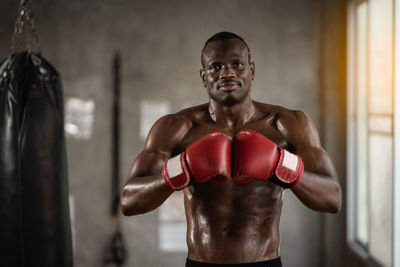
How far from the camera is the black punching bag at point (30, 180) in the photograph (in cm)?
184

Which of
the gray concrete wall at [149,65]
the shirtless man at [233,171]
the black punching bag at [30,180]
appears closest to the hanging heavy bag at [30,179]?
the black punching bag at [30,180]

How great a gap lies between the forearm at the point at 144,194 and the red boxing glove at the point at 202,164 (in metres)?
0.05

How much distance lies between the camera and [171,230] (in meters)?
3.95

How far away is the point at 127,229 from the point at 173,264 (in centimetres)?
51

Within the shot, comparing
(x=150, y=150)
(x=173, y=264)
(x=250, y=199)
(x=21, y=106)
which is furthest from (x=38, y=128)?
(x=173, y=264)

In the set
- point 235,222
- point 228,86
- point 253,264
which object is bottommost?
point 253,264

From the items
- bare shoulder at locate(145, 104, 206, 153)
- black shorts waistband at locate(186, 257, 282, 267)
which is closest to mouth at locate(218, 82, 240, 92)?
bare shoulder at locate(145, 104, 206, 153)

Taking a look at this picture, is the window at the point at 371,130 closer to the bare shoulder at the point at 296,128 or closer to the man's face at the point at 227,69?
the bare shoulder at the point at 296,128

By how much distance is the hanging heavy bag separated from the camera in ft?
6.04

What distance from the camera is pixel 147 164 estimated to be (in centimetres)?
161

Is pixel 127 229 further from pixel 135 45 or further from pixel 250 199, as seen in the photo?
pixel 250 199

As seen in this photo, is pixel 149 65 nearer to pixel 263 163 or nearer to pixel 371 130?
pixel 371 130

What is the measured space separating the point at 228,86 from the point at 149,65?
2.41 m

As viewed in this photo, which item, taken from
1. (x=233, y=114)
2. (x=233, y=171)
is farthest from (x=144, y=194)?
(x=233, y=114)
